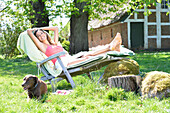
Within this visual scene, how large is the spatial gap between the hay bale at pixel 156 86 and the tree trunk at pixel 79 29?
8.72 m

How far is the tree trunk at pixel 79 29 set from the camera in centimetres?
1311

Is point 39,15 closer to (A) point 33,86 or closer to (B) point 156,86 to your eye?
(A) point 33,86

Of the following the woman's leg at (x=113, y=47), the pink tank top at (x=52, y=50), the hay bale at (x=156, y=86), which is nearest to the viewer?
the hay bale at (x=156, y=86)

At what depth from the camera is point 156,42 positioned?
21.0 metres

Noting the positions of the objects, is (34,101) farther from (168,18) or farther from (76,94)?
(168,18)

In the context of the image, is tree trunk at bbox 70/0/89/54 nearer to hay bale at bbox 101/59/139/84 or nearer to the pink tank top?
the pink tank top

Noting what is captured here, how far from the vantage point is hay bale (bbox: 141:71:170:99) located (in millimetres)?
4383

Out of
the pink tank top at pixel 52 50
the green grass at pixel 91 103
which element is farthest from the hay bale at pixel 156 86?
the pink tank top at pixel 52 50

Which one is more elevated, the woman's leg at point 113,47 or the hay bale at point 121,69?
the woman's leg at point 113,47

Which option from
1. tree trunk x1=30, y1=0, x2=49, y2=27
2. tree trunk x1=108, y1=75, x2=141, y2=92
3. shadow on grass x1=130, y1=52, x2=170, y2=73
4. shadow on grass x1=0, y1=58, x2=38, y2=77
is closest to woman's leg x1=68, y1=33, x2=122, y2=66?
tree trunk x1=108, y1=75, x2=141, y2=92

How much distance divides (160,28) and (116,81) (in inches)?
693

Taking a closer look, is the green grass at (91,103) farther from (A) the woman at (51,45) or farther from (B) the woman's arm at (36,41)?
(B) the woman's arm at (36,41)

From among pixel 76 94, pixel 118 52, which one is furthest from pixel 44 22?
pixel 76 94

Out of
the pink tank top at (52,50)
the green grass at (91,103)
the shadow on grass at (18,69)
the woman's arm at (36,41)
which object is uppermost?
the woman's arm at (36,41)
